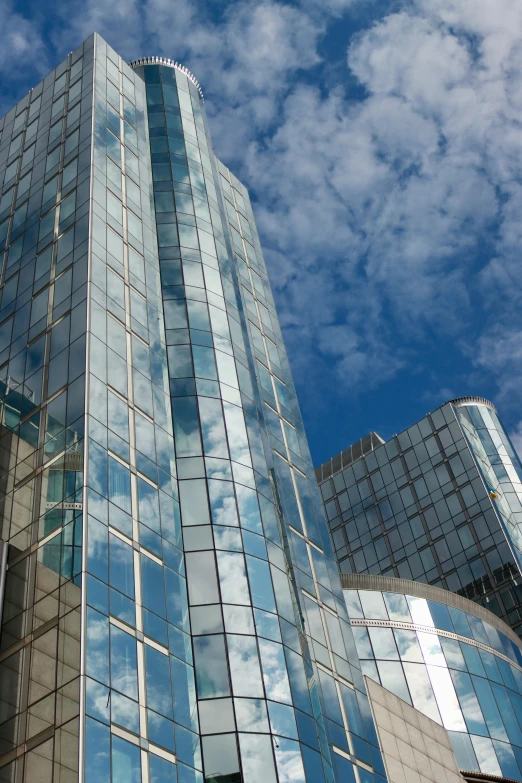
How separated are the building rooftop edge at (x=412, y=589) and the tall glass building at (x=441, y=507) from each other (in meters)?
25.6

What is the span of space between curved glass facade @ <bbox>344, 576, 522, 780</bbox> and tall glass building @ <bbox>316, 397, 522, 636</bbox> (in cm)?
2890

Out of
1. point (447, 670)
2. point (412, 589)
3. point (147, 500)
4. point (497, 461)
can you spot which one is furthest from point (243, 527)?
point (497, 461)

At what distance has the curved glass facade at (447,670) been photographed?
2191 inches

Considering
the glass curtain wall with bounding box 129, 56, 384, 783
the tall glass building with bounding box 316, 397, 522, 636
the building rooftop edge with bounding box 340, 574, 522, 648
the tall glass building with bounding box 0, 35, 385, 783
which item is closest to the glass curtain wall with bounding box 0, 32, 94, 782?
the tall glass building with bounding box 0, 35, 385, 783

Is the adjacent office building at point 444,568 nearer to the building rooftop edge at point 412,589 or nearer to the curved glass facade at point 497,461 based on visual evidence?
the building rooftop edge at point 412,589

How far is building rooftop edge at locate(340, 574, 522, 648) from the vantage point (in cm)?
5908

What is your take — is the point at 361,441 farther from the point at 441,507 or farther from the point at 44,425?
the point at 44,425

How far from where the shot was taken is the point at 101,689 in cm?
3325

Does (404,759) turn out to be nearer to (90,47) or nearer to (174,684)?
(174,684)

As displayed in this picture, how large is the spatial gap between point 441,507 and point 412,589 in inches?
1738

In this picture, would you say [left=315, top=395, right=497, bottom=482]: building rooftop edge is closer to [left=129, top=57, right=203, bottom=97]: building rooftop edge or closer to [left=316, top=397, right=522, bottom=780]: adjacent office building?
[left=316, top=397, right=522, bottom=780]: adjacent office building

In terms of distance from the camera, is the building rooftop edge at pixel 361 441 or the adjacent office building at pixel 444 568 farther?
the building rooftop edge at pixel 361 441

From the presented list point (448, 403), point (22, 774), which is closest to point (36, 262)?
Answer: point (22, 774)

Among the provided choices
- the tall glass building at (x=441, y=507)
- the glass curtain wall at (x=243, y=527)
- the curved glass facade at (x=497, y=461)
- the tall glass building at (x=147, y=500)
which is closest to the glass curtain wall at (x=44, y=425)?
the tall glass building at (x=147, y=500)
